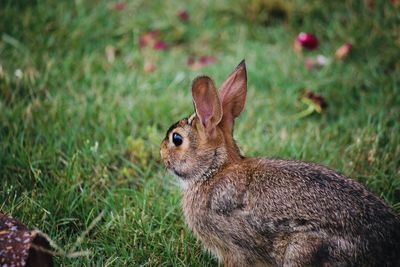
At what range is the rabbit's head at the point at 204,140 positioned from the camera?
11.9ft

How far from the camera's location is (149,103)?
5.18 m

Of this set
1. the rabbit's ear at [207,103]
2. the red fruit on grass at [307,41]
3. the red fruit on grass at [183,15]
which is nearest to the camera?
the rabbit's ear at [207,103]

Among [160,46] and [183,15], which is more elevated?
[183,15]

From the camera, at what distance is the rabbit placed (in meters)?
3.06

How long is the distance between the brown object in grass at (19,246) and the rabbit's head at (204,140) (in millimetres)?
1078

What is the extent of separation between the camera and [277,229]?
3.22 metres

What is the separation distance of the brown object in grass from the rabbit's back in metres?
1.05

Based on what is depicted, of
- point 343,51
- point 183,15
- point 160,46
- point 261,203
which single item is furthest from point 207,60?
point 261,203

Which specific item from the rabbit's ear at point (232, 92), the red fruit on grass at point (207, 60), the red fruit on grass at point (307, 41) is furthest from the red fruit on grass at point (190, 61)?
the rabbit's ear at point (232, 92)

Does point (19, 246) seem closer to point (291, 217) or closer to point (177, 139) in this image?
point (177, 139)

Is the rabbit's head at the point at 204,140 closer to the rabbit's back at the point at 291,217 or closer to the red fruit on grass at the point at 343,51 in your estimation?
the rabbit's back at the point at 291,217

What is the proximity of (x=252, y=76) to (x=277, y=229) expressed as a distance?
2.75 metres

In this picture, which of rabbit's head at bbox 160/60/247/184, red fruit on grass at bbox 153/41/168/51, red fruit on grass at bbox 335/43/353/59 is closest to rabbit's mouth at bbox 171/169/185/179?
rabbit's head at bbox 160/60/247/184

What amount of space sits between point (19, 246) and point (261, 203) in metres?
1.34
